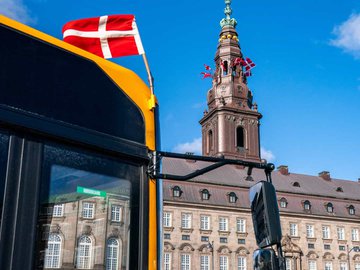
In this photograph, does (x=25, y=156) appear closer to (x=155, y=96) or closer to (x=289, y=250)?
(x=155, y=96)

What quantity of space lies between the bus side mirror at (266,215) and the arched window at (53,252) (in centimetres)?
103

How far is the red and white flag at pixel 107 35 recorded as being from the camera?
3678 millimetres

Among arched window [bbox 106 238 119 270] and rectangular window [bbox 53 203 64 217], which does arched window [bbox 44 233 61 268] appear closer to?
rectangular window [bbox 53 203 64 217]

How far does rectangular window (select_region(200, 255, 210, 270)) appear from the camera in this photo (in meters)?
50.6

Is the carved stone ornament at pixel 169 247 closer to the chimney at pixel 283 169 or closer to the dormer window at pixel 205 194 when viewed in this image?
the dormer window at pixel 205 194

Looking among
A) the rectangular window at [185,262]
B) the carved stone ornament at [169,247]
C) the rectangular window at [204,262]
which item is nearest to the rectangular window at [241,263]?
the rectangular window at [204,262]

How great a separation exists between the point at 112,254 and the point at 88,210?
0.26m

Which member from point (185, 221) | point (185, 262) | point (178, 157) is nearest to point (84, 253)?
point (178, 157)

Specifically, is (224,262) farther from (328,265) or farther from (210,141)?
(210,141)

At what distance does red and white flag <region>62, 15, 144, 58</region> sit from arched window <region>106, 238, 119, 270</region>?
4.70 ft

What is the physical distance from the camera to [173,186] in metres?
52.5

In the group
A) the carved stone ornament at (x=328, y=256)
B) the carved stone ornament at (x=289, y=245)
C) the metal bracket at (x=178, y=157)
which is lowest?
the metal bracket at (x=178, y=157)

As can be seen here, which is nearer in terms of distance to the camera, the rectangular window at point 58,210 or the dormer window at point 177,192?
the rectangular window at point 58,210

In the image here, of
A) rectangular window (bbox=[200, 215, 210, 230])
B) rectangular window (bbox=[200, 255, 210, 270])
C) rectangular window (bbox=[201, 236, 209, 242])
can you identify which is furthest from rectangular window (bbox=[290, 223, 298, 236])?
rectangular window (bbox=[200, 255, 210, 270])
